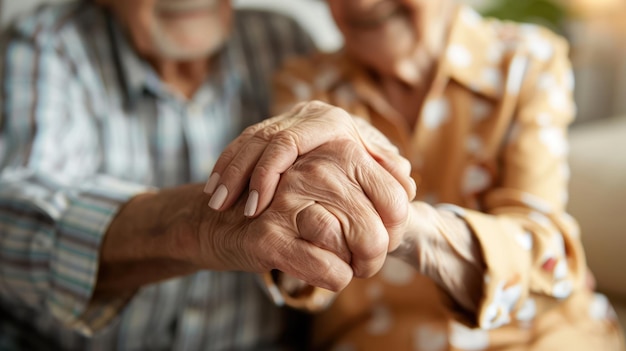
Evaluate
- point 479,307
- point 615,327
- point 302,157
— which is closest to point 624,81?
point 615,327

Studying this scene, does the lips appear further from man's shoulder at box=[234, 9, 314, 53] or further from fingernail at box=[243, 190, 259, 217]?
fingernail at box=[243, 190, 259, 217]

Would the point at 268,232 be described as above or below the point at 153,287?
above

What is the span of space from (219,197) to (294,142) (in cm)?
9

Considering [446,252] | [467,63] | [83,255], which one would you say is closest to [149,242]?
[83,255]

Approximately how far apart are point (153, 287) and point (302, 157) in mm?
536

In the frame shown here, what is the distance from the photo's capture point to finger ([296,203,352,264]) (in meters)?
0.57

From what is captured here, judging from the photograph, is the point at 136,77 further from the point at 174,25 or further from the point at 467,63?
the point at 467,63

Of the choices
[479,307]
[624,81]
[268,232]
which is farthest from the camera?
[624,81]

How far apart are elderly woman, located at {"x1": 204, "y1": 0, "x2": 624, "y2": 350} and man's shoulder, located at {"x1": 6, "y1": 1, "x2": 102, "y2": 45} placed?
374mm

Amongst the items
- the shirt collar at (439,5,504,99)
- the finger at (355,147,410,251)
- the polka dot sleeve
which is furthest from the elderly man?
the shirt collar at (439,5,504,99)

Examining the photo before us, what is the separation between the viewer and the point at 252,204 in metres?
0.58

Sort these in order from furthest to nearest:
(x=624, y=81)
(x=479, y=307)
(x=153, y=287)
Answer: (x=624, y=81) → (x=153, y=287) → (x=479, y=307)

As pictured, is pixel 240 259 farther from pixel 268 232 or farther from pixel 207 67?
pixel 207 67

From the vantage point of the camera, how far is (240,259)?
0.62 m
